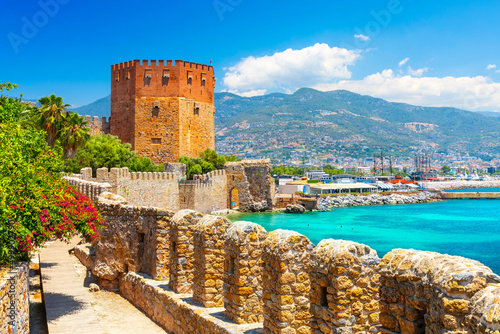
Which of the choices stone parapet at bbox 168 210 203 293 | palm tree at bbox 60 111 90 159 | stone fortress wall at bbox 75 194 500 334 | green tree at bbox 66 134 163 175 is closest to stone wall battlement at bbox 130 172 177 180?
green tree at bbox 66 134 163 175

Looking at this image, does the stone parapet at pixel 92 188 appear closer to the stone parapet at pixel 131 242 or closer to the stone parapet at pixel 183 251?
the stone parapet at pixel 131 242

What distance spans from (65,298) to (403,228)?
123 ft

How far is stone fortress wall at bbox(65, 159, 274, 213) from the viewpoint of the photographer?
27141 mm

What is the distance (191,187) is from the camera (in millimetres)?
36562

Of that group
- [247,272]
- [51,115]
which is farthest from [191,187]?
[247,272]

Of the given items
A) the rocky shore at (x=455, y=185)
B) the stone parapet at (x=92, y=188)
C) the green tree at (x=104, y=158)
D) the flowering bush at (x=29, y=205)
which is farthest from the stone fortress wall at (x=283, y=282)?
the rocky shore at (x=455, y=185)

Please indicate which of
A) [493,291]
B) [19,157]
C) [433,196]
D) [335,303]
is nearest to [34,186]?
[19,157]

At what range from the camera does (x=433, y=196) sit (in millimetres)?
79562

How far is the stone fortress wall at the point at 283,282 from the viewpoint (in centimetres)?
365

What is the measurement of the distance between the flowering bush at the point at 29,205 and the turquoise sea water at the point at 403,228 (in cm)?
2201

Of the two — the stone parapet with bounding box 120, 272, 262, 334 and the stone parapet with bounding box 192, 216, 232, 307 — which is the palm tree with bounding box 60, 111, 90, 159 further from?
the stone parapet with bounding box 192, 216, 232, 307

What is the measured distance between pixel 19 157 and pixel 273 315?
5.11 meters

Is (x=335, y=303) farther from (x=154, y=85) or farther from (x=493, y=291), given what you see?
(x=154, y=85)

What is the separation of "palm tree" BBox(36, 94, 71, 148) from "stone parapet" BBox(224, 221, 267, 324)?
58.9 ft
